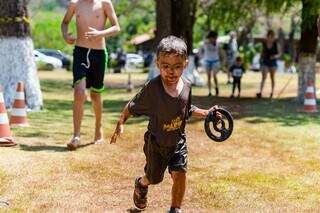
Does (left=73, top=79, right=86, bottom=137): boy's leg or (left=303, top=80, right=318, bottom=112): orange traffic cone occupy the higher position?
(left=73, top=79, right=86, bottom=137): boy's leg

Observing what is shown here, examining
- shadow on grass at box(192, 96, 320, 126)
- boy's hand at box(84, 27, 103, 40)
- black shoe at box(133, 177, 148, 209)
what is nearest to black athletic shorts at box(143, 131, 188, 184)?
black shoe at box(133, 177, 148, 209)

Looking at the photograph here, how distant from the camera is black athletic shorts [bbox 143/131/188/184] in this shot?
17.0 feet

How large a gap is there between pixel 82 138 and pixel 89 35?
1.68 m

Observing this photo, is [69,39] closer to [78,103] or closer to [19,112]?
[78,103]

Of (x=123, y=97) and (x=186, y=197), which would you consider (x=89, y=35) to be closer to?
(x=186, y=197)

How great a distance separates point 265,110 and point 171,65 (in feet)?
28.2

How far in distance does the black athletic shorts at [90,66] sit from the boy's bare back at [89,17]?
8 centimetres

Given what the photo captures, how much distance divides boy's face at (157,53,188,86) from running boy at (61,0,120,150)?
309 cm

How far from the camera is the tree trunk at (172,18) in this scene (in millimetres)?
17750

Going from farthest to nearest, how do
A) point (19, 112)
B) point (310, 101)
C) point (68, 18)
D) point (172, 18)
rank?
point (172, 18)
point (310, 101)
point (19, 112)
point (68, 18)

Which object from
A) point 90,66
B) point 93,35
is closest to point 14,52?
point 90,66

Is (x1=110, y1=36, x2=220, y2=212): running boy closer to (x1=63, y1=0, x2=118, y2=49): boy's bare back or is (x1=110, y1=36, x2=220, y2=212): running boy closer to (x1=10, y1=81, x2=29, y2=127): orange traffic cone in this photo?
(x1=63, y1=0, x2=118, y2=49): boy's bare back

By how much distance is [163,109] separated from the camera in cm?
512

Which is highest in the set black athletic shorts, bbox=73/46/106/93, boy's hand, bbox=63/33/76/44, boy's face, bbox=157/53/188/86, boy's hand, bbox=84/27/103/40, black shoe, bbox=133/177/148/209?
boy's face, bbox=157/53/188/86
